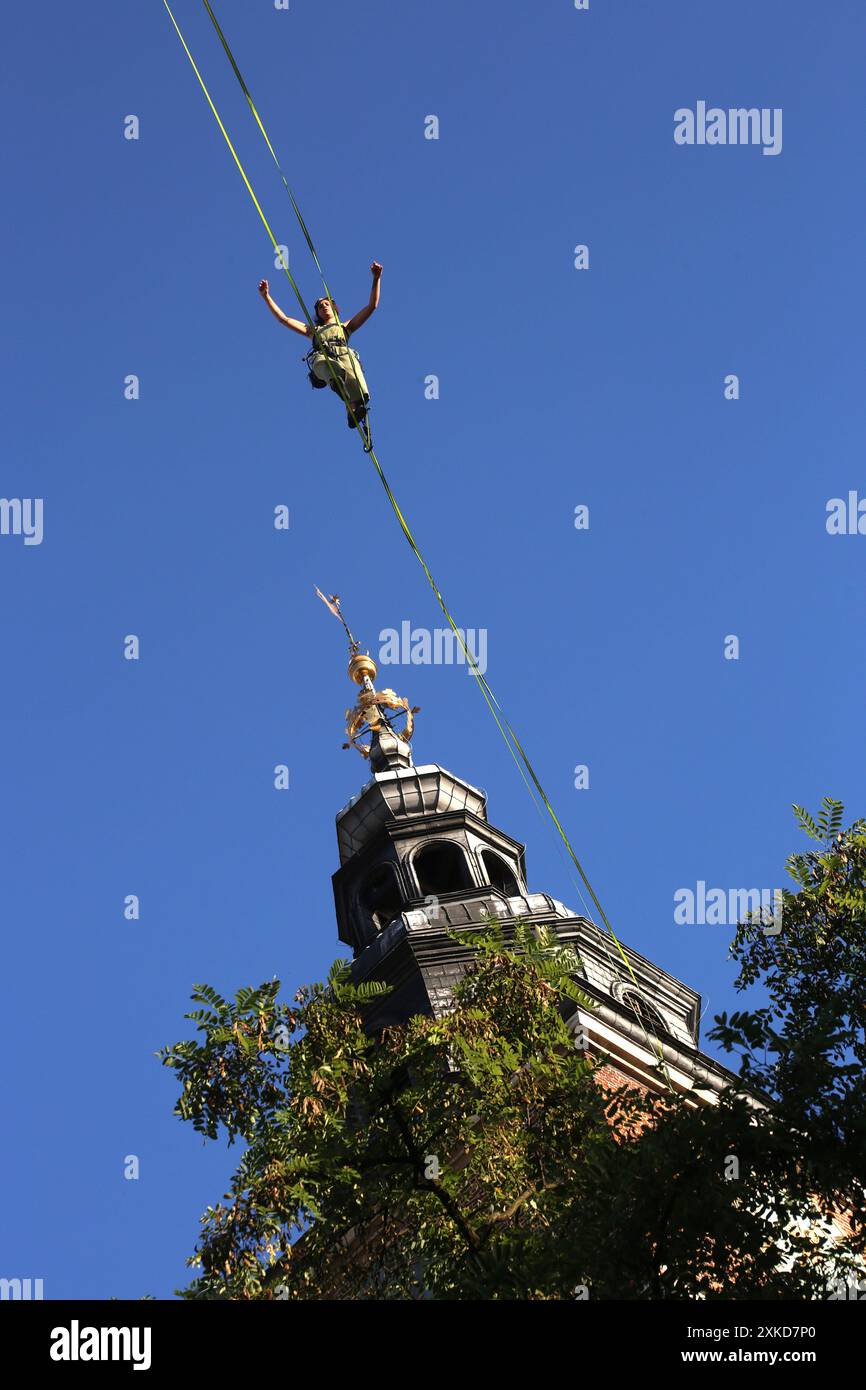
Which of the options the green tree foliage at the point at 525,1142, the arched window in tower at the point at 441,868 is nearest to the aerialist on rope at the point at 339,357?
the green tree foliage at the point at 525,1142

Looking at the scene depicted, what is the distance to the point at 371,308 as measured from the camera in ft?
58.6

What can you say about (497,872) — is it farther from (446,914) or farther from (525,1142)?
(525,1142)

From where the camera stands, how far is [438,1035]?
1562cm

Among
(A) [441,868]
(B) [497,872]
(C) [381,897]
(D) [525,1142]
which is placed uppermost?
(A) [441,868]

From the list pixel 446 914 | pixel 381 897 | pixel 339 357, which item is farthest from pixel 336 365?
pixel 381 897

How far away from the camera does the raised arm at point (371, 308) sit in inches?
680

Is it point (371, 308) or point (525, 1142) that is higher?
point (371, 308)

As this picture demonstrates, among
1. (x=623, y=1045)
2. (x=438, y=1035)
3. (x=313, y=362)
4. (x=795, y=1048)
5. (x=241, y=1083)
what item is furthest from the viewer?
(x=623, y=1045)

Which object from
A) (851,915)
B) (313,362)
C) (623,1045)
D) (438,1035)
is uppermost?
(313,362)

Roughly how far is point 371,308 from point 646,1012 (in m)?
20.6

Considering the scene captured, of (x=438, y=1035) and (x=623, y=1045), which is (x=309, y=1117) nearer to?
(x=438, y=1035)
